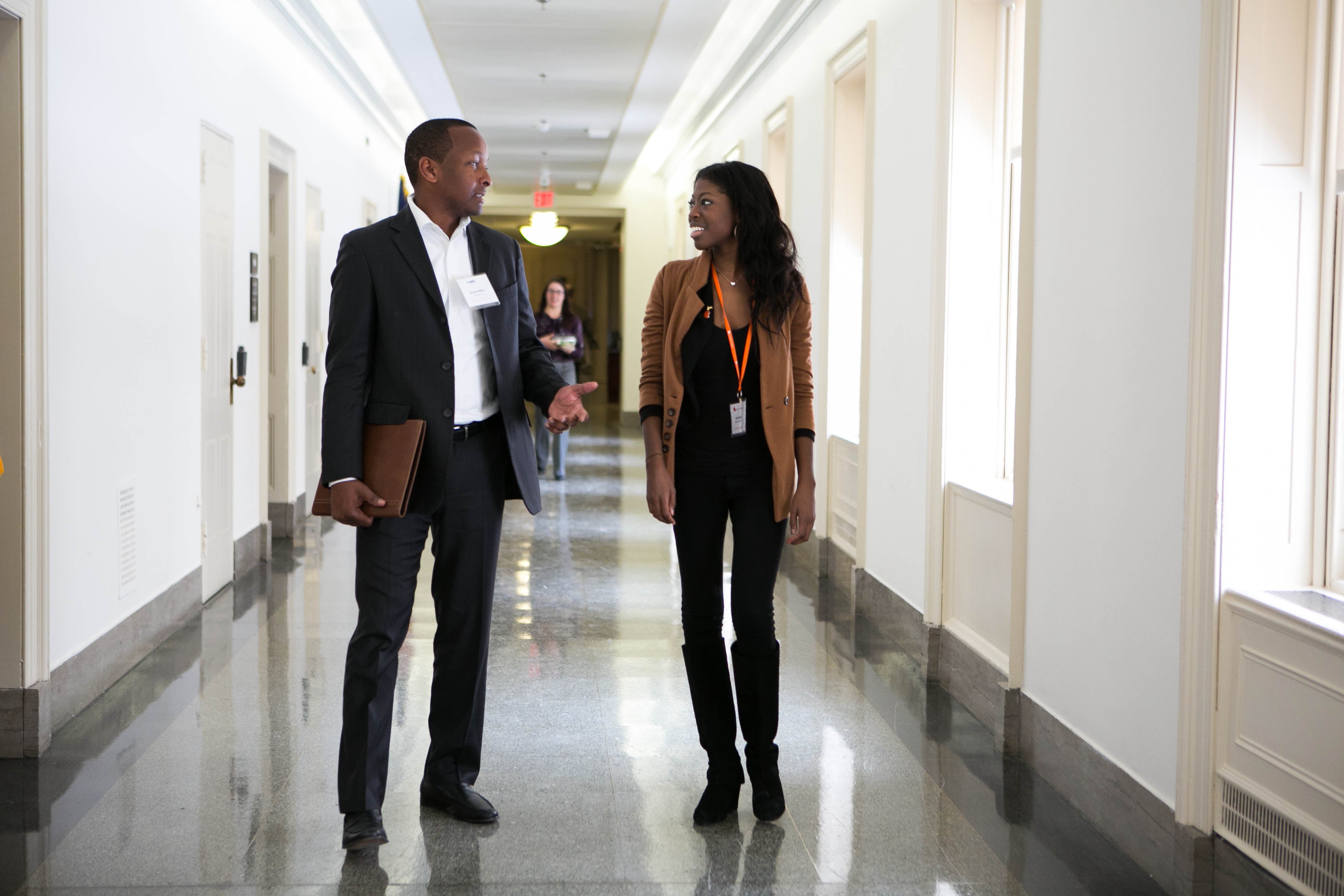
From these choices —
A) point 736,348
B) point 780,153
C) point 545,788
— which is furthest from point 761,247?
point 780,153

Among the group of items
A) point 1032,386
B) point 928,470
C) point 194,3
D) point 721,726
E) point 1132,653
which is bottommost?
point 721,726

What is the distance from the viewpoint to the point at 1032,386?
361 centimetres

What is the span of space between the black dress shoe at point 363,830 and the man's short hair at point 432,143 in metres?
1.47

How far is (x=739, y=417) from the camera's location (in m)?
2.92

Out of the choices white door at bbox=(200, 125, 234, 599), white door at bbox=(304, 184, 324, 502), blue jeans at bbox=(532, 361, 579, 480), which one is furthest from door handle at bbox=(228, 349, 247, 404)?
blue jeans at bbox=(532, 361, 579, 480)

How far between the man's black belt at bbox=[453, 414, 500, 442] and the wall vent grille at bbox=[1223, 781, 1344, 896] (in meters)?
1.81

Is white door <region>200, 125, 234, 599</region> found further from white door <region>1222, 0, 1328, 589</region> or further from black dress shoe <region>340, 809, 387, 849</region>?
white door <region>1222, 0, 1328, 589</region>

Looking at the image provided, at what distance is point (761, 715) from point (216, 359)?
12.8ft

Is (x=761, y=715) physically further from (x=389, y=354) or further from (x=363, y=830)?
(x=389, y=354)

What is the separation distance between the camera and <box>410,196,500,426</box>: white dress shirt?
9.28ft

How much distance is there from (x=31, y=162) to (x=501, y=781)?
7.36 ft

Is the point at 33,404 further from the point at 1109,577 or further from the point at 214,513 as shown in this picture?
the point at 1109,577

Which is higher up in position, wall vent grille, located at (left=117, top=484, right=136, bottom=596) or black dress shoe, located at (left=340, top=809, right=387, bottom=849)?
wall vent grille, located at (left=117, top=484, right=136, bottom=596)

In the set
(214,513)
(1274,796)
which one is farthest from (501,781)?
(214,513)
